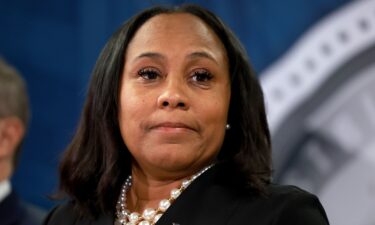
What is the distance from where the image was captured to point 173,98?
1239mm

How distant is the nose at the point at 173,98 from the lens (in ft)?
4.07

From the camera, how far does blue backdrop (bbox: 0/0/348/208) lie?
2.29m

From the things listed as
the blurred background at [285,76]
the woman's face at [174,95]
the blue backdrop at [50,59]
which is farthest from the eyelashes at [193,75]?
the blue backdrop at [50,59]

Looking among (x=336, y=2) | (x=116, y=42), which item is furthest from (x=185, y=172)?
(x=336, y=2)

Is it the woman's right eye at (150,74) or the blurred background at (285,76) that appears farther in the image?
the blurred background at (285,76)

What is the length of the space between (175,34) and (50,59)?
1077 mm

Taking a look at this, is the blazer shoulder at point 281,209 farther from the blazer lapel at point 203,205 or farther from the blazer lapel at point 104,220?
the blazer lapel at point 104,220

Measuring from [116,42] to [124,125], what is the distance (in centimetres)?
18

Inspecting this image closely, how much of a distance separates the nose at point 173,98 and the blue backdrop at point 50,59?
1029mm

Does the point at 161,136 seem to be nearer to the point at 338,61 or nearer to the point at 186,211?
the point at 186,211

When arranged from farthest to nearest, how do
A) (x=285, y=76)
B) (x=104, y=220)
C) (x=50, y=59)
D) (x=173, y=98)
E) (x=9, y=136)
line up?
1. (x=50, y=59)
2. (x=285, y=76)
3. (x=104, y=220)
4. (x=173, y=98)
5. (x=9, y=136)

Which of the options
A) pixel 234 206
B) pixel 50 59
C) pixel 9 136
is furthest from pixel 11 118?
pixel 50 59

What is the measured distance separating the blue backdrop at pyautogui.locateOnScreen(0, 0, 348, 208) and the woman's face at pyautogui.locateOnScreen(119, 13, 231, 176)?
0.92 metres

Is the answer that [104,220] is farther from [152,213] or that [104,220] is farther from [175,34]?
[175,34]
